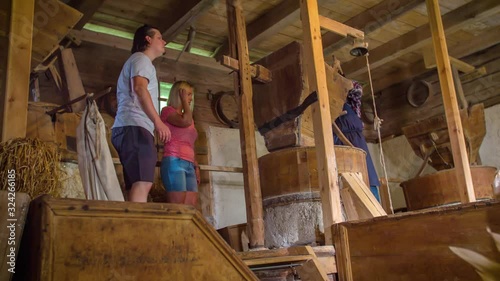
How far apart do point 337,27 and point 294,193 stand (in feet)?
5.59

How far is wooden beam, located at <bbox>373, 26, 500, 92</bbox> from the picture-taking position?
754 cm

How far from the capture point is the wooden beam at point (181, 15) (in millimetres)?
5797

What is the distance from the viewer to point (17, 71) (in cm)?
297

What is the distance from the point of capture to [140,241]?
1.88m

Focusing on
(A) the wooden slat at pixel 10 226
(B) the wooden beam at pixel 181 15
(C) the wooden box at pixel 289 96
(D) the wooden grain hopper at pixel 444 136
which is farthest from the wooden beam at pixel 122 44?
(A) the wooden slat at pixel 10 226

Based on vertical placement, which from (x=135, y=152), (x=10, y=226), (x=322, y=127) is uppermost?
(x=322, y=127)

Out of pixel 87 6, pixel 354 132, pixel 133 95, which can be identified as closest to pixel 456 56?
pixel 354 132

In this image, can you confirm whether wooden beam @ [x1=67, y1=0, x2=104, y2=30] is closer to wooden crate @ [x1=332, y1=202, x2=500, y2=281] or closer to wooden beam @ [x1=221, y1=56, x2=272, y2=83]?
wooden beam @ [x1=221, y1=56, x2=272, y2=83]

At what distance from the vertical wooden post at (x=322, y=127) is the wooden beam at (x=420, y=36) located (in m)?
3.29

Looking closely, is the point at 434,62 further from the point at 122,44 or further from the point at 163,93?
the point at 122,44

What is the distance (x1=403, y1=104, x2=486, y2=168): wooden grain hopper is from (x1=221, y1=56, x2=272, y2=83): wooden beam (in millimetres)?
3170

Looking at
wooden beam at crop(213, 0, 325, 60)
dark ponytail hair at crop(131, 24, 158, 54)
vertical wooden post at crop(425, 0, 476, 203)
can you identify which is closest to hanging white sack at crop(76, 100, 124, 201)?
dark ponytail hair at crop(131, 24, 158, 54)

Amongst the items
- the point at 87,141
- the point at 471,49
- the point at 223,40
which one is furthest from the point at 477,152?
the point at 87,141

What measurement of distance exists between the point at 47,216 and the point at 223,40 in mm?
5885
